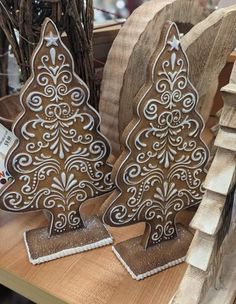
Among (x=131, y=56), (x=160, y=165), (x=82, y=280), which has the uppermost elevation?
(x=131, y=56)

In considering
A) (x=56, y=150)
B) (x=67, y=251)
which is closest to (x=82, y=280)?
(x=67, y=251)

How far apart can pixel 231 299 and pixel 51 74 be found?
1.03 ft

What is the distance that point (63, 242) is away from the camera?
516 millimetres

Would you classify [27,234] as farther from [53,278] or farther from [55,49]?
[55,49]

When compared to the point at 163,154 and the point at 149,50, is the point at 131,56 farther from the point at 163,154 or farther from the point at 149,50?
the point at 163,154

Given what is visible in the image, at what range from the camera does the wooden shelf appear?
448mm

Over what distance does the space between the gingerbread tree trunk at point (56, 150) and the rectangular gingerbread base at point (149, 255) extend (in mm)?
37

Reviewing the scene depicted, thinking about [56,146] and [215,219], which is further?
[56,146]

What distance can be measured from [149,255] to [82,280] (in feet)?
0.30

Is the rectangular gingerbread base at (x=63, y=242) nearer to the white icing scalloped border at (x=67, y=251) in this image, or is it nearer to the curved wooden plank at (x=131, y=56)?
the white icing scalloped border at (x=67, y=251)

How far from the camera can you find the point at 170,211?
0.50 meters

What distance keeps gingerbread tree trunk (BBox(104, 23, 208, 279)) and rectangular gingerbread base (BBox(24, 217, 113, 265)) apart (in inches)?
A: 1.4

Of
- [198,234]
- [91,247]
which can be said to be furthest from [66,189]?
[198,234]

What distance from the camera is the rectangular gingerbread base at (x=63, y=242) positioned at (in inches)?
19.8
